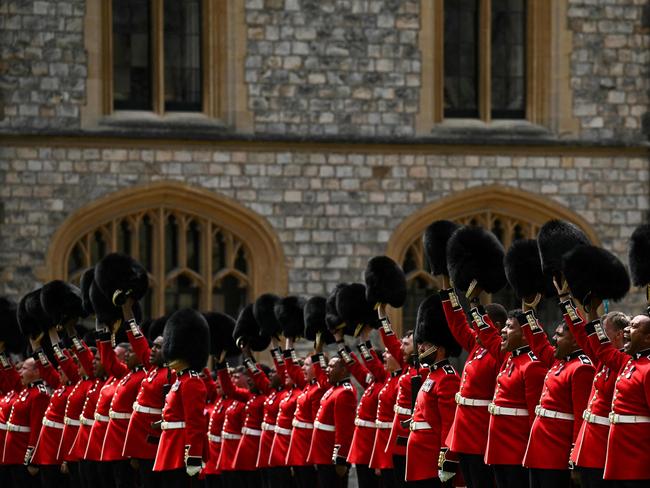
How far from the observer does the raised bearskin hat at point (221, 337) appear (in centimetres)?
1558

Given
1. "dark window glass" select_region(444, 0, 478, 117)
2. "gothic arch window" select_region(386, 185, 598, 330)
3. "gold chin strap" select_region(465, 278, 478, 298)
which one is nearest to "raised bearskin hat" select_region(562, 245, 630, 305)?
"gold chin strap" select_region(465, 278, 478, 298)

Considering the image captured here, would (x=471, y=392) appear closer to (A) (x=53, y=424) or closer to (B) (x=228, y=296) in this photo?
(A) (x=53, y=424)

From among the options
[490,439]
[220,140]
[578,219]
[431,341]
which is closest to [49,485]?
[431,341]

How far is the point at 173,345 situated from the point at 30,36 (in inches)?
337

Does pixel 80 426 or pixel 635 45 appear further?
pixel 635 45

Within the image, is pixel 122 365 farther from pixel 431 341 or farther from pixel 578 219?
pixel 578 219

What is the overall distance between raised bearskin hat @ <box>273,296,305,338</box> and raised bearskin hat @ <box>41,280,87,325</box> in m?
2.00

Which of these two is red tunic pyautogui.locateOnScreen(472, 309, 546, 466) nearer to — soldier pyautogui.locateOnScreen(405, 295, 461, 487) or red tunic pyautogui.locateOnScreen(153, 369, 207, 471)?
soldier pyautogui.locateOnScreen(405, 295, 461, 487)

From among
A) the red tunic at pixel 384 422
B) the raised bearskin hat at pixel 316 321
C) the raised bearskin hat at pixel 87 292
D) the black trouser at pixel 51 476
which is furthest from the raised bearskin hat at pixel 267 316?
the red tunic at pixel 384 422

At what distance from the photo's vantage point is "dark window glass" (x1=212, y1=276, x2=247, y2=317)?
2119cm

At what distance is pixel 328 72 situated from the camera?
21.3 meters

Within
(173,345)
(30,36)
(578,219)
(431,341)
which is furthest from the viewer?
(578,219)

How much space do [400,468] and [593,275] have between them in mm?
3168

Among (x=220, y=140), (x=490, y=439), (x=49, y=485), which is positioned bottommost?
(x=49, y=485)
